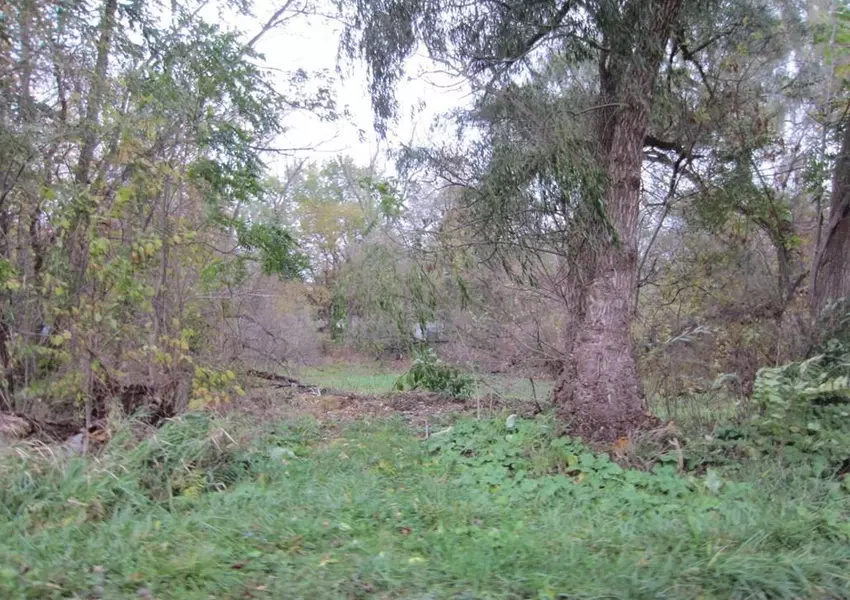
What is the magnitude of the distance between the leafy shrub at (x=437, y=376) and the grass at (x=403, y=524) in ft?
12.5

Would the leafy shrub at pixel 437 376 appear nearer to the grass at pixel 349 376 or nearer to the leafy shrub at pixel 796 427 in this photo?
the grass at pixel 349 376

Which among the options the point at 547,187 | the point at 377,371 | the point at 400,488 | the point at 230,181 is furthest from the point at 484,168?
the point at 377,371

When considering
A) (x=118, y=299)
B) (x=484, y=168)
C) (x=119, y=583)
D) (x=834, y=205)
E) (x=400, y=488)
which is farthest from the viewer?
(x=834, y=205)

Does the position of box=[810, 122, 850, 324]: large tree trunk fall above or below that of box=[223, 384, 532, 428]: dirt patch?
above

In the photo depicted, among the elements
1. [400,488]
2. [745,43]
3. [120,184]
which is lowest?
[400,488]

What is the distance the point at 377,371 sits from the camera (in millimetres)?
17078

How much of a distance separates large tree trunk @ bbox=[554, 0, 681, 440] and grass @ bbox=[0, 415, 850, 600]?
0.65 m

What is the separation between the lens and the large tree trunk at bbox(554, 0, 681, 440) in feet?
23.3

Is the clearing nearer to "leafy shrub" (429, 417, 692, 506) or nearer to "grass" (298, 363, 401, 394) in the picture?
"leafy shrub" (429, 417, 692, 506)

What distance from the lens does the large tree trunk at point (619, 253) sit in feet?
23.3

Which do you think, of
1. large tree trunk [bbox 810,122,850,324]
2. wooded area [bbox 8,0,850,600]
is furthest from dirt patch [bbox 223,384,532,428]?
large tree trunk [bbox 810,122,850,324]

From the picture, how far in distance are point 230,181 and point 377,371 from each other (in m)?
7.62

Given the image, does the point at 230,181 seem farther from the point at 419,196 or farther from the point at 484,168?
the point at 484,168

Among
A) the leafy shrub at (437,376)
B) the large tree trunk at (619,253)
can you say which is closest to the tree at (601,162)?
the large tree trunk at (619,253)
